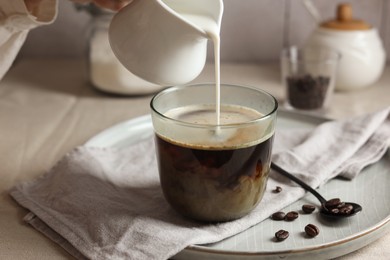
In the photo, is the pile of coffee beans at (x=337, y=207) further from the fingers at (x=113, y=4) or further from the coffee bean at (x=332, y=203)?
the fingers at (x=113, y=4)

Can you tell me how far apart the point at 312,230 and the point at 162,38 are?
0.95ft

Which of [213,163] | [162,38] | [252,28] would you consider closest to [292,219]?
[213,163]

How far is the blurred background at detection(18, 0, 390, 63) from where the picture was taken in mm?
1519

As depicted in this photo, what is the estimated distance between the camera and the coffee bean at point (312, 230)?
0.76 m

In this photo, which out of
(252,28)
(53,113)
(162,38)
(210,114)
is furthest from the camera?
(252,28)

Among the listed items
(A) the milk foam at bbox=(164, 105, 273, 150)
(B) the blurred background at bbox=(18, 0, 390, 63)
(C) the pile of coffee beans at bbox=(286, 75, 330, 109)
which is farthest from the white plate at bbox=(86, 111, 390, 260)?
(B) the blurred background at bbox=(18, 0, 390, 63)

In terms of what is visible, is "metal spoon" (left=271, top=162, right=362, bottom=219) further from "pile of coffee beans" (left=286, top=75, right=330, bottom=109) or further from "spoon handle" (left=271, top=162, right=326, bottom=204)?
"pile of coffee beans" (left=286, top=75, right=330, bottom=109)

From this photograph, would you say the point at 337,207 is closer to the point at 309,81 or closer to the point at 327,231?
the point at 327,231

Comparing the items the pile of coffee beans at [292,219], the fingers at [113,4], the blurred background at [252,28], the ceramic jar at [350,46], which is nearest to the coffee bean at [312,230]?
the pile of coffee beans at [292,219]

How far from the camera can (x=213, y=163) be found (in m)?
0.75

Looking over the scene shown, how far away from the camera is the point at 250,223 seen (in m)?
0.79

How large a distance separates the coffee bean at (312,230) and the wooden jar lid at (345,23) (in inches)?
26.8

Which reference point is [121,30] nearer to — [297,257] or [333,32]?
[297,257]

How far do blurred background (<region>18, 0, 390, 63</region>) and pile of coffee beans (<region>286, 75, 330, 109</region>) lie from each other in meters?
0.30
